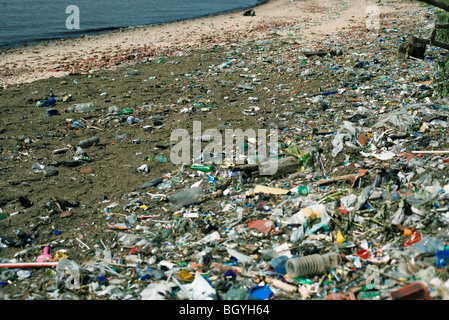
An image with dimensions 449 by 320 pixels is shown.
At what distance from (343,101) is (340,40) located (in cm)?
499

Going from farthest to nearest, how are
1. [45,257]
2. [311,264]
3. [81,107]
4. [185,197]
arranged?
[81,107] → [185,197] → [45,257] → [311,264]

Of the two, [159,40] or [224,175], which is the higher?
[159,40]

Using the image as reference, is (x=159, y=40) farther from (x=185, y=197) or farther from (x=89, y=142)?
(x=185, y=197)

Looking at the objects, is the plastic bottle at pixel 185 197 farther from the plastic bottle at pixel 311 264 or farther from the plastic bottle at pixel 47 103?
the plastic bottle at pixel 47 103

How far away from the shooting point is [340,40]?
34.9ft

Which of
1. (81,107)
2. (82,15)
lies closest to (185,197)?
(81,107)

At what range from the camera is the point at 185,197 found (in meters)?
4.44

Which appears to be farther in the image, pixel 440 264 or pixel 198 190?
pixel 198 190

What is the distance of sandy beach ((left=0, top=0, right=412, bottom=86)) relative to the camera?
10773 mm

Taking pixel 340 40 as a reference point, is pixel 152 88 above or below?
below

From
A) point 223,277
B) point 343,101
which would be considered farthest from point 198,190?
point 343,101

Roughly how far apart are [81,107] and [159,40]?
7.44 metres
